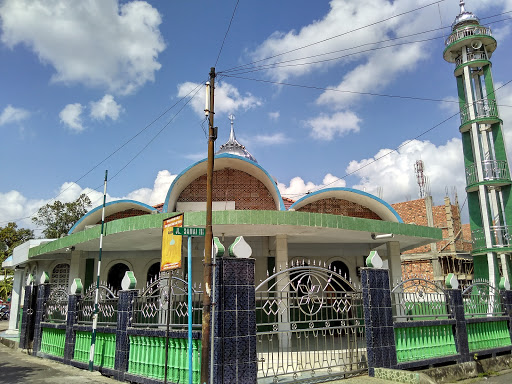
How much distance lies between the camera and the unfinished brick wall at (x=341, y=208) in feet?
46.5

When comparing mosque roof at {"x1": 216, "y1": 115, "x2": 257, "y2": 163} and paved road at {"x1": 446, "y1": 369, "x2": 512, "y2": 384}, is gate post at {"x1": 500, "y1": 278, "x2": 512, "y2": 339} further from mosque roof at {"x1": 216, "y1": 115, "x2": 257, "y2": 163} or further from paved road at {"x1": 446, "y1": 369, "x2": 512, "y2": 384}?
mosque roof at {"x1": 216, "y1": 115, "x2": 257, "y2": 163}

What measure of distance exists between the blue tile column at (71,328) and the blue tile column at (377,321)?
646cm

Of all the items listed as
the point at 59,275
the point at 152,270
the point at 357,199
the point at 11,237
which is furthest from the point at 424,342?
the point at 11,237

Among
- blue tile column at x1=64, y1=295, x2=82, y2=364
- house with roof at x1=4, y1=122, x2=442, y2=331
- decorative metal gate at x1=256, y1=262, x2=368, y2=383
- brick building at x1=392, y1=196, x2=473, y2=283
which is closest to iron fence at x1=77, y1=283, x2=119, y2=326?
blue tile column at x1=64, y1=295, x2=82, y2=364

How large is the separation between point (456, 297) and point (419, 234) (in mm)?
4204

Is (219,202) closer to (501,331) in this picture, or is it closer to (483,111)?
(501,331)

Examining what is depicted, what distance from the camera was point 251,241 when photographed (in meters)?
13.1

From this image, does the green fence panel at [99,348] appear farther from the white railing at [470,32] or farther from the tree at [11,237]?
the tree at [11,237]

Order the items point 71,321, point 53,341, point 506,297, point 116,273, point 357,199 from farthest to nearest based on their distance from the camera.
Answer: point 116,273, point 357,199, point 53,341, point 506,297, point 71,321

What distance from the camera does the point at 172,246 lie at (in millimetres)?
5957

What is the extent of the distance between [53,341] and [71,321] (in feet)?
4.51

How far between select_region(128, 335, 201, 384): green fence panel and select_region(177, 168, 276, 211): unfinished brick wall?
690 centimetres

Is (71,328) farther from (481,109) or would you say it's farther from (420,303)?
(481,109)

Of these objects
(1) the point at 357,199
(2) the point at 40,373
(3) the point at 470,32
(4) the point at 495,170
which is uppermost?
(3) the point at 470,32
